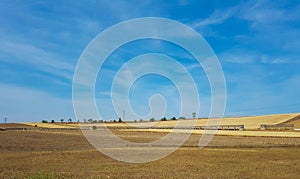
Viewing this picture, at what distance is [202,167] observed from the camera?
24625 mm

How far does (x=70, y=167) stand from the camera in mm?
23703

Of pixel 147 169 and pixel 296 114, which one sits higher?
pixel 296 114

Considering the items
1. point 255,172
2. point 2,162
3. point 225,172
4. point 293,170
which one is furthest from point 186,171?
point 2,162

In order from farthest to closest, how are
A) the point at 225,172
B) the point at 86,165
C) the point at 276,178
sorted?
1. the point at 86,165
2. the point at 225,172
3. the point at 276,178

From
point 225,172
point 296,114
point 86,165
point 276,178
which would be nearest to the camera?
point 276,178

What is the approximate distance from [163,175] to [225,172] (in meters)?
4.21

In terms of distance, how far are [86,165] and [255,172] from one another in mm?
11558

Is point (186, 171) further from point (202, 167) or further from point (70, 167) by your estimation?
point (70, 167)

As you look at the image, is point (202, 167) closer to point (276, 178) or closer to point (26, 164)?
point (276, 178)

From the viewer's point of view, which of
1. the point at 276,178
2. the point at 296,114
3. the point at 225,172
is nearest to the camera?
the point at 276,178

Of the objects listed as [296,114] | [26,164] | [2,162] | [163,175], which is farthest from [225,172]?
[296,114]

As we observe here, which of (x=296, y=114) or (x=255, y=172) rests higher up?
(x=296, y=114)

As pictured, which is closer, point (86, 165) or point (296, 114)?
point (86, 165)

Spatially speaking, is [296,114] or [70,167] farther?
[296,114]
